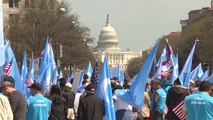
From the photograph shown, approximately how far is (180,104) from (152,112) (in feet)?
6.99

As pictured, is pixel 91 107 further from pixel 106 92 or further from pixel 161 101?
pixel 161 101

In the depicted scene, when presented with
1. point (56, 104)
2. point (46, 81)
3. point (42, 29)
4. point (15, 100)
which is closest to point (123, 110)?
point (56, 104)

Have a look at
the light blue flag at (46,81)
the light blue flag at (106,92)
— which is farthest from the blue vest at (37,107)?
the light blue flag at (46,81)

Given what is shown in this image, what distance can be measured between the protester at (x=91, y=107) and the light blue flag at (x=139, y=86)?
463 mm

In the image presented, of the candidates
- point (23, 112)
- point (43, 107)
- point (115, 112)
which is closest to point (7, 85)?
point (23, 112)

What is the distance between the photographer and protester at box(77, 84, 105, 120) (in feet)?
40.7

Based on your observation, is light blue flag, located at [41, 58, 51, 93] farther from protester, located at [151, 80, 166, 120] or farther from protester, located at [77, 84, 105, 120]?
protester, located at [77, 84, 105, 120]

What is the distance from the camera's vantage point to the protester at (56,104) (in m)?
13.9

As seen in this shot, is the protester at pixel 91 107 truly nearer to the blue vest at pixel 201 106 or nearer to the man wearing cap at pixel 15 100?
the man wearing cap at pixel 15 100

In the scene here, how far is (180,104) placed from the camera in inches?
505

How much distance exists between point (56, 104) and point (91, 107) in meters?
1.67

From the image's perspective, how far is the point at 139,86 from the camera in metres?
11.9

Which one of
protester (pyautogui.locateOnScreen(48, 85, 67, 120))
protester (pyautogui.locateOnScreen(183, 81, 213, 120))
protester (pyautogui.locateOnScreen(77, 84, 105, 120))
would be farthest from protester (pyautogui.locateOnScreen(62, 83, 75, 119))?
protester (pyautogui.locateOnScreen(183, 81, 213, 120))

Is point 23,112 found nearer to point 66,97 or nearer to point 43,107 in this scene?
point 43,107
